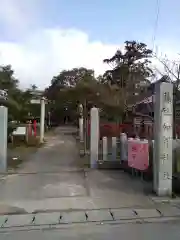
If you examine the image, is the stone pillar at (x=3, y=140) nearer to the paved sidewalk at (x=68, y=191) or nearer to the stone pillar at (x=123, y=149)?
the paved sidewalk at (x=68, y=191)

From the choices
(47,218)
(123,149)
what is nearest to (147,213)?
(47,218)

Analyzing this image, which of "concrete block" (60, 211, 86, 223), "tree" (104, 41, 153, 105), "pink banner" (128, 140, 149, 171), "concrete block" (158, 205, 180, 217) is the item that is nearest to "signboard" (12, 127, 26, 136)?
"tree" (104, 41, 153, 105)

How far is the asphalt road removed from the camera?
18.2 feet

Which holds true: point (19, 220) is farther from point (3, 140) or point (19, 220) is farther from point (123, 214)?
point (3, 140)

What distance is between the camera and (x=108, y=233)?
5762 mm

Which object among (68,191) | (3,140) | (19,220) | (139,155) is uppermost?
(3,140)

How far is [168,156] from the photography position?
8430 millimetres

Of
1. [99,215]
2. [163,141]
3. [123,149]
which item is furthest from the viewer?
[123,149]

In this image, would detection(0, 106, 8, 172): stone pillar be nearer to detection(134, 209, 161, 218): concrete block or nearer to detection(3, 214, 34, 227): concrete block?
detection(3, 214, 34, 227): concrete block

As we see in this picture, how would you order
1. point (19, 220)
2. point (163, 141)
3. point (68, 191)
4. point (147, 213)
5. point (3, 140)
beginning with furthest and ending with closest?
point (3, 140), point (68, 191), point (163, 141), point (147, 213), point (19, 220)

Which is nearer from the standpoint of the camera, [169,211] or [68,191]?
[169,211]

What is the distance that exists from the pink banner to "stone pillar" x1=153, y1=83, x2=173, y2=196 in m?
1.30

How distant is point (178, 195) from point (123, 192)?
1.37 metres

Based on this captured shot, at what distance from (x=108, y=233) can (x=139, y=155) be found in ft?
15.2
